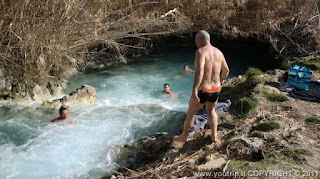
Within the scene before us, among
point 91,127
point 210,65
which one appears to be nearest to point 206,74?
point 210,65

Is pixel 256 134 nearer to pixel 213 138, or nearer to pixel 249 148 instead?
pixel 249 148

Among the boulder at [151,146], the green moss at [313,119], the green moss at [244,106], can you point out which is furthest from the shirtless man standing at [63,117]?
the green moss at [313,119]

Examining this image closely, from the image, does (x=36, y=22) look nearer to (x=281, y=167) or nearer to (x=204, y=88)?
(x=204, y=88)

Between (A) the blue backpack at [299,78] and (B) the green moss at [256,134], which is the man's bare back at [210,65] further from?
(A) the blue backpack at [299,78]

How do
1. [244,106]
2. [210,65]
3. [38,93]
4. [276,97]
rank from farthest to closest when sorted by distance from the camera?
[38,93] → [276,97] → [244,106] → [210,65]

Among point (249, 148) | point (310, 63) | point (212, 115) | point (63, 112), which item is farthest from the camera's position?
point (310, 63)

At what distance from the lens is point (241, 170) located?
12.5 ft

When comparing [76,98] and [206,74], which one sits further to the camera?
[76,98]

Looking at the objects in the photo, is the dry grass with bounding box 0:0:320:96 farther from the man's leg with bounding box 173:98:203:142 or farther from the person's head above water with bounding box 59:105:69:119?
the man's leg with bounding box 173:98:203:142

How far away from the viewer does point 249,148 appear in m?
4.42

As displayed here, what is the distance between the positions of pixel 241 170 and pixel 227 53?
10.5 meters

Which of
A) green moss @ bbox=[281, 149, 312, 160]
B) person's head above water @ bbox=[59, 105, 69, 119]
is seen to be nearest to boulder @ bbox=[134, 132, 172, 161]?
green moss @ bbox=[281, 149, 312, 160]

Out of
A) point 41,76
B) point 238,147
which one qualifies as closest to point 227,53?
point 41,76

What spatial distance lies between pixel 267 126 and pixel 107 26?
15.2ft
